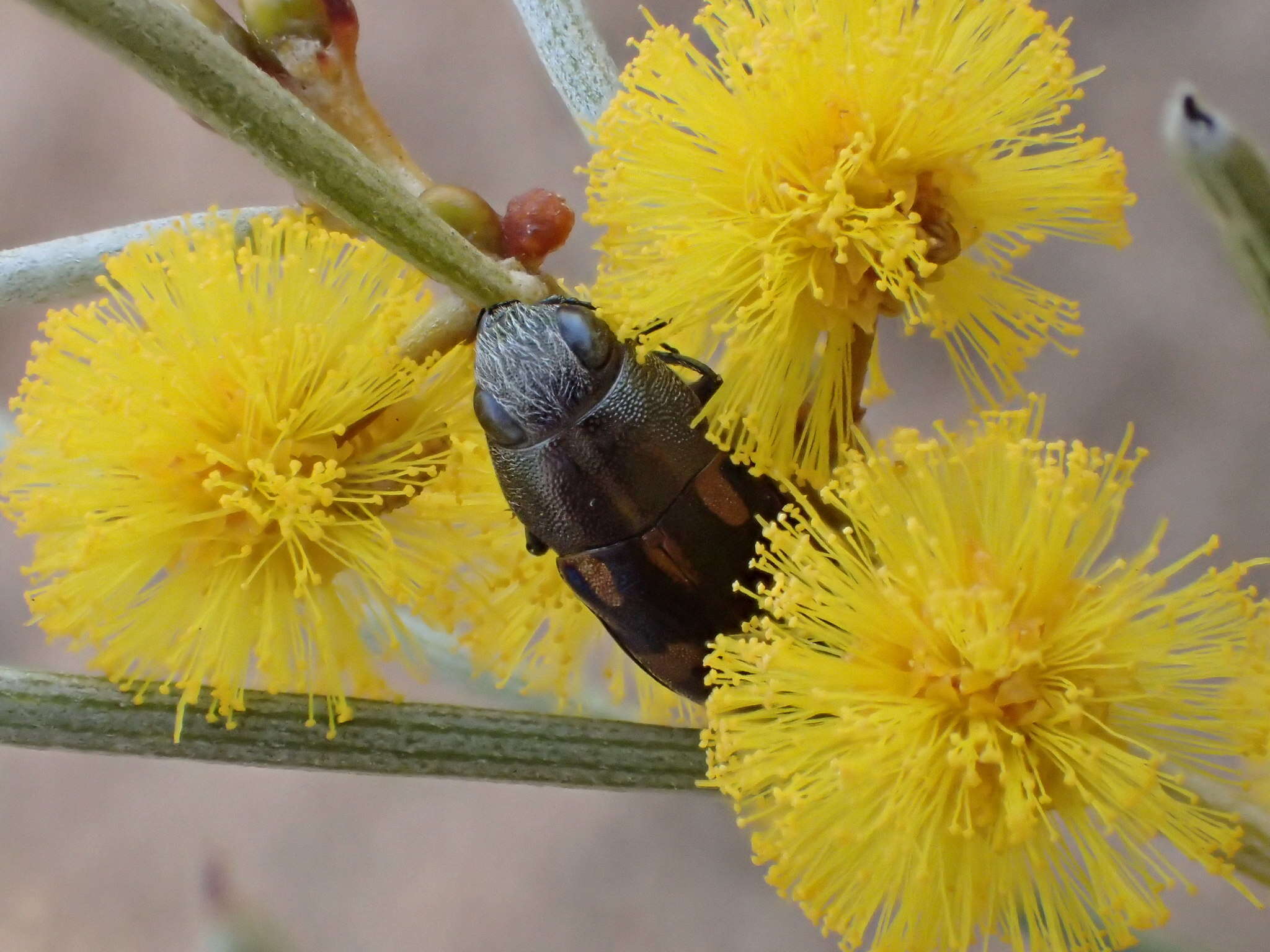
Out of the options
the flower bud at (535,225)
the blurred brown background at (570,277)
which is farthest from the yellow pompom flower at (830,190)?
the blurred brown background at (570,277)

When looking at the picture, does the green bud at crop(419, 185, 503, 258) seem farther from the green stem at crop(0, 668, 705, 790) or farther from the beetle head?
the green stem at crop(0, 668, 705, 790)

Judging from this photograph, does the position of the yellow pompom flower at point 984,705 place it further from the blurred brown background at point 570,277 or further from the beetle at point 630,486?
the blurred brown background at point 570,277

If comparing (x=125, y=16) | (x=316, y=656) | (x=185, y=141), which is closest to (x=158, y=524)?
(x=316, y=656)

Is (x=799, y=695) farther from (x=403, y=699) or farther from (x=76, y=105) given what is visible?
(x=76, y=105)

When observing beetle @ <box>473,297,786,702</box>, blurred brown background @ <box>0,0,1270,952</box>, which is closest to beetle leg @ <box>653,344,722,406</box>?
beetle @ <box>473,297,786,702</box>

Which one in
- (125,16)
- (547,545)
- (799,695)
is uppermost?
(125,16)

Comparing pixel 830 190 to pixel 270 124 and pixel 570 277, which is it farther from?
pixel 570 277

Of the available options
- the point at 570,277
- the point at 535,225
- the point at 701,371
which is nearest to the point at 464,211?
the point at 535,225
